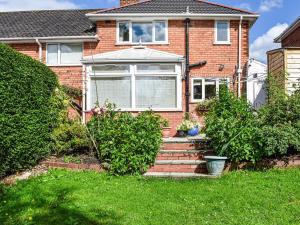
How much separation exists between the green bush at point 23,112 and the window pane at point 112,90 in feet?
12.3

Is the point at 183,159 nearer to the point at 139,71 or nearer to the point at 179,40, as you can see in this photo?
the point at 139,71

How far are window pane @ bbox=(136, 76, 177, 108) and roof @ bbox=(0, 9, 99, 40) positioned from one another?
6.73m

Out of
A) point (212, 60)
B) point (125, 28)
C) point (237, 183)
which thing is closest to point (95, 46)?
point (125, 28)

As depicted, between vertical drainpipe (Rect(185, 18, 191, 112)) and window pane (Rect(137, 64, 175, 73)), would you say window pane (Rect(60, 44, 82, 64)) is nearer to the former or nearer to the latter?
vertical drainpipe (Rect(185, 18, 191, 112))

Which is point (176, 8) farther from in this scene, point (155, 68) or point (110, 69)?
point (110, 69)

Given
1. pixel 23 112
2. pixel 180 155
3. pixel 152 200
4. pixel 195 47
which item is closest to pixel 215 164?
pixel 180 155

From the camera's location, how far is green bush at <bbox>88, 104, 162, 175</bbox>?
32.6 ft

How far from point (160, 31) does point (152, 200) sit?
14.4m

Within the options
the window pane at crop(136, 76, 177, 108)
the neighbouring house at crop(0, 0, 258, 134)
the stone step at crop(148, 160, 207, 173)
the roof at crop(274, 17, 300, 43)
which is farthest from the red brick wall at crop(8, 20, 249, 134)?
the stone step at crop(148, 160, 207, 173)

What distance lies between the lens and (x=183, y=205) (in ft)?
23.6

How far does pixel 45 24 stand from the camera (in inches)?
889

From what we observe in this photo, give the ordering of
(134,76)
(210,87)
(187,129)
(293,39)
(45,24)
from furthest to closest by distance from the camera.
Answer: (45,24) → (293,39) → (210,87) → (134,76) → (187,129)

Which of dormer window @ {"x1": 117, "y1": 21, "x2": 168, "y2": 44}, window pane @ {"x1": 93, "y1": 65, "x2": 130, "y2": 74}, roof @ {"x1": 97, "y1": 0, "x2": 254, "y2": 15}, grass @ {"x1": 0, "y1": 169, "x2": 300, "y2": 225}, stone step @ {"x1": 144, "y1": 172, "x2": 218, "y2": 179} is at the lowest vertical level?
grass @ {"x1": 0, "y1": 169, "x2": 300, "y2": 225}

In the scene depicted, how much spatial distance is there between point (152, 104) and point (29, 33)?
9772 mm
